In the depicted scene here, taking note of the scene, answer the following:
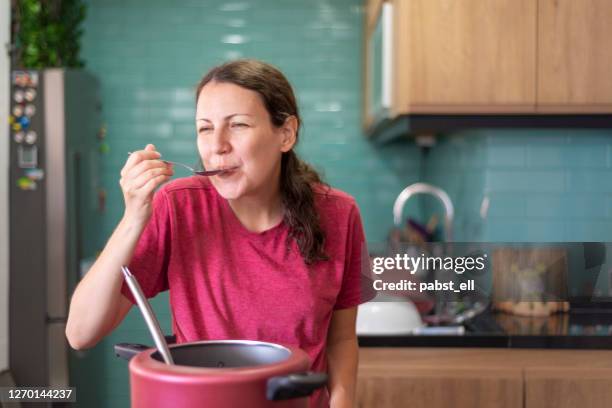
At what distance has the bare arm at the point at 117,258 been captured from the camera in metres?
1.04

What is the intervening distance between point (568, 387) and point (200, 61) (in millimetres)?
2503

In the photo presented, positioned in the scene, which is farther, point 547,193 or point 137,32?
point 137,32

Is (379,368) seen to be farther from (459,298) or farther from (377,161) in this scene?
(377,161)

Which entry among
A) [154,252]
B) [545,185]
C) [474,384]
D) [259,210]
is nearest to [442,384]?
[474,384]

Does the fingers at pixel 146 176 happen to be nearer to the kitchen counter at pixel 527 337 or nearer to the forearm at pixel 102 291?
the forearm at pixel 102 291

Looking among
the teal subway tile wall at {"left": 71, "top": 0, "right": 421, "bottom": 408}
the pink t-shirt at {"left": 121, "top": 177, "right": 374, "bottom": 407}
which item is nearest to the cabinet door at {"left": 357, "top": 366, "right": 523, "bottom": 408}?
the pink t-shirt at {"left": 121, "top": 177, "right": 374, "bottom": 407}

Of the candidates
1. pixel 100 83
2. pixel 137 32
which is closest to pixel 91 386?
pixel 100 83

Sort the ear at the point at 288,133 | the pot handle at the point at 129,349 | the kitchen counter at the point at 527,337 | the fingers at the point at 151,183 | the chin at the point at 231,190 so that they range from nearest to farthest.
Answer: the pot handle at the point at 129,349, the fingers at the point at 151,183, the chin at the point at 231,190, the ear at the point at 288,133, the kitchen counter at the point at 527,337

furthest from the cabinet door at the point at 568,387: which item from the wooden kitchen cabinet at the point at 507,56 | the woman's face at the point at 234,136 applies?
the woman's face at the point at 234,136

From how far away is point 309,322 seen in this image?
1194 mm

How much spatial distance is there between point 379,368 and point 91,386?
1.76m

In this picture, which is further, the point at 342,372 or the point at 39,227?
the point at 39,227

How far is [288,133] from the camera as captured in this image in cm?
126

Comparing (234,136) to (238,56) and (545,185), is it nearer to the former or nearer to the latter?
(545,185)
